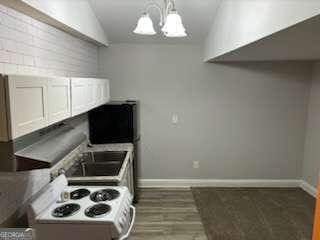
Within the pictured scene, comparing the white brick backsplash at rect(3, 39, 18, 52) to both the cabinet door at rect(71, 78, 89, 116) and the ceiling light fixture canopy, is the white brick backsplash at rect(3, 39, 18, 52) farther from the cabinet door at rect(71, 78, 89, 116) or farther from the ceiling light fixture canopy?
the ceiling light fixture canopy

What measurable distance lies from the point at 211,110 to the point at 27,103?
129 inches

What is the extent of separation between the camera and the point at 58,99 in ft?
6.23

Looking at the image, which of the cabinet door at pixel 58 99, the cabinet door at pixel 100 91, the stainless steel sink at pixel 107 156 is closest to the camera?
the cabinet door at pixel 58 99

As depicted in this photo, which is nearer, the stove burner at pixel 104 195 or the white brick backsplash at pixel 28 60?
the white brick backsplash at pixel 28 60

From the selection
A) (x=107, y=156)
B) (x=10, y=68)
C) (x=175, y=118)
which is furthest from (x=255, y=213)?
(x=10, y=68)

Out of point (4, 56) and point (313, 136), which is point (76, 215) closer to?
point (4, 56)

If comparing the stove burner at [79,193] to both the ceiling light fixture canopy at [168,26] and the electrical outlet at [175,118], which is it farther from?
the electrical outlet at [175,118]

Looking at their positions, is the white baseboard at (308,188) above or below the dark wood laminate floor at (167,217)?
above

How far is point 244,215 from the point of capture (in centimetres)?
352

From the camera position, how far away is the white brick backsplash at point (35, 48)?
1685 mm

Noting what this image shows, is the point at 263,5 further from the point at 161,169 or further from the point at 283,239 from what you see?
the point at 161,169

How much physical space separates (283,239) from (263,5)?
2572 millimetres

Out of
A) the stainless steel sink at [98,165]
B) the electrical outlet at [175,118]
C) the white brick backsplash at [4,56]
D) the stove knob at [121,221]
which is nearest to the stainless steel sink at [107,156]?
the stainless steel sink at [98,165]

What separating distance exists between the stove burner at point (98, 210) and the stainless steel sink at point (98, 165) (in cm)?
77
